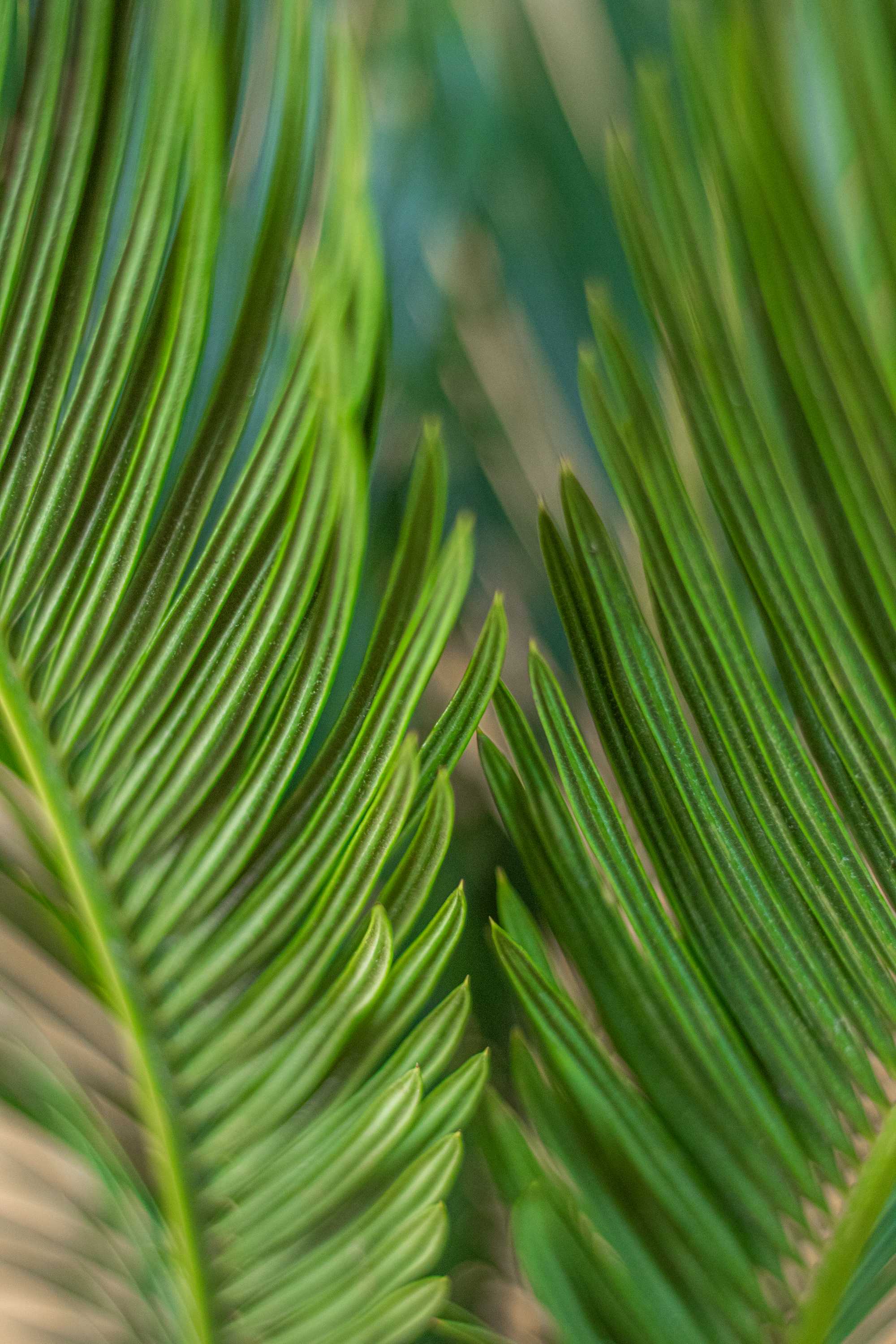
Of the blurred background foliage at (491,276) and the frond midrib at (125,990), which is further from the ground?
the blurred background foliage at (491,276)

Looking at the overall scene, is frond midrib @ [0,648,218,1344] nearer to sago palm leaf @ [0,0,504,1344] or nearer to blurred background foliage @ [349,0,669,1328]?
sago palm leaf @ [0,0,504,1344]

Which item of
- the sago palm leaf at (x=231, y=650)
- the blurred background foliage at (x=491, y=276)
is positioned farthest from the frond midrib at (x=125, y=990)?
the blurred background foliage at (x=491, y=276)

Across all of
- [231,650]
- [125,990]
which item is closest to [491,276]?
[231,650]

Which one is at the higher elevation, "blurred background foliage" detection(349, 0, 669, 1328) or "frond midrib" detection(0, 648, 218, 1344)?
"blurred background foliage" detection(349, 0, 669, 1328)

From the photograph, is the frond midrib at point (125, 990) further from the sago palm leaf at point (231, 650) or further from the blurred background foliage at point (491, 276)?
the blurred background foliage at point (491, 276)

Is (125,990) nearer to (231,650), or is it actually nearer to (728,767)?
(231,650)

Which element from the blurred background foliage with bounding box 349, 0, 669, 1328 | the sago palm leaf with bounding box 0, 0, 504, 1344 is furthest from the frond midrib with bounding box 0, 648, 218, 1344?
the blurred background foliage with bounding box 349, 0, 669, 1328
